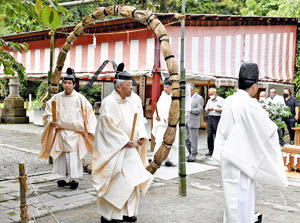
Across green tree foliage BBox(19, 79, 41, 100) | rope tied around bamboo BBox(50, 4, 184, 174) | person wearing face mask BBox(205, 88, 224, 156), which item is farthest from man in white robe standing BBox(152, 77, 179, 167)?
green tree foliage BBox(19, 79, 41, 100)

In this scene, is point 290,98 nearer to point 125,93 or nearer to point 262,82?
point 262,82

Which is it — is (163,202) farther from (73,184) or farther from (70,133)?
(70,133)

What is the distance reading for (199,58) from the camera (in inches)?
423

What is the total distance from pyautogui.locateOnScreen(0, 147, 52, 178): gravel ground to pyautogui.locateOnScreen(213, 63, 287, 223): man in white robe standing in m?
5.07

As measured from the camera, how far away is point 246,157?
3152 millimetres

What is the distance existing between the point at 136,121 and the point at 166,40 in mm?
1630

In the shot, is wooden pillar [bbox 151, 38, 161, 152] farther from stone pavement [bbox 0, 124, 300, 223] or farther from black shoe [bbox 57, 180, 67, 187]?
black shoe [bbox 57, 180, 67, 187]

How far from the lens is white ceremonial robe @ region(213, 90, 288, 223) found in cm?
314

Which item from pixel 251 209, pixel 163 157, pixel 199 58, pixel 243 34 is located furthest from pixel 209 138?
pixel 251 209

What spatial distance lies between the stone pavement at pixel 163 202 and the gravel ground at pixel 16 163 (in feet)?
1.96

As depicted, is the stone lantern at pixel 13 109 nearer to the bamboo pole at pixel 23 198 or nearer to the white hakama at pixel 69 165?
the white hakama at pixel 69 165

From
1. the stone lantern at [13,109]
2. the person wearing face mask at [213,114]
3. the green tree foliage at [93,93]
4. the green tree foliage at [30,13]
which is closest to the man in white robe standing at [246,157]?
the green tree foliage at [30,13]

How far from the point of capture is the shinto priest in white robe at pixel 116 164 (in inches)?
163

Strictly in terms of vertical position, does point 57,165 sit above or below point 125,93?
below
